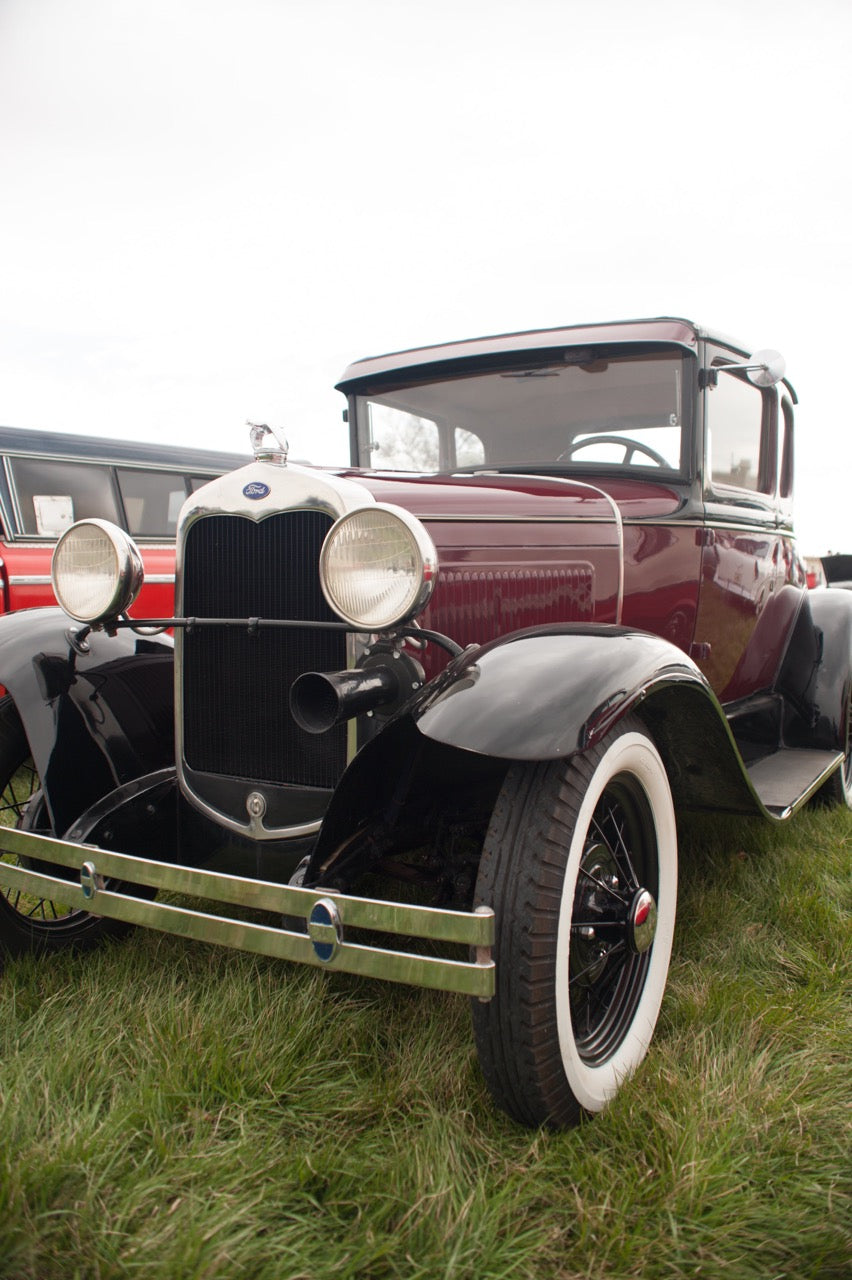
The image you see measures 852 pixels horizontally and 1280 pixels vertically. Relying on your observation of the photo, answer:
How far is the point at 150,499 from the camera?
6.24m

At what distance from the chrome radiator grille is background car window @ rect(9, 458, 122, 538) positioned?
3.54m

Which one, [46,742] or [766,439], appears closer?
[46,742]

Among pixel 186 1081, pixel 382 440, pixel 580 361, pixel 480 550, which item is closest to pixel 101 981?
pixel 186 1081

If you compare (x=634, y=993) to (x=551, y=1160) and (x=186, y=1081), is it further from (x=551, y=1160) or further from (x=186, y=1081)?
(x=186, y=1081)

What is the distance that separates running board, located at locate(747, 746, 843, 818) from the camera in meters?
2.57

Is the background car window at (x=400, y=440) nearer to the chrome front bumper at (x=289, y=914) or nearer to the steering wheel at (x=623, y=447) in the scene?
the steering wheel at (x=623, y=447)

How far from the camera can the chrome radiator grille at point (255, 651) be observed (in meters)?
2.01

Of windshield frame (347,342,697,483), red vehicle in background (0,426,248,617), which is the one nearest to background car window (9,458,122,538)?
red vehicle in background (0,426,248,617)

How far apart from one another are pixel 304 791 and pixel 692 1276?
1.15 metres

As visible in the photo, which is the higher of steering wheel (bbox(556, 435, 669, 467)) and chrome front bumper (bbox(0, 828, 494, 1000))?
steering wheel (bbox(556, 435, 669, 467))

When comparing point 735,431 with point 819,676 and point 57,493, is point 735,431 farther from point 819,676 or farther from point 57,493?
point 57,493

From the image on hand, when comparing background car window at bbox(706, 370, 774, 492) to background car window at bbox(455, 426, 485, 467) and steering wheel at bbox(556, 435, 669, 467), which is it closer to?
steering wheel at bbox(556, 435, 669, 467)

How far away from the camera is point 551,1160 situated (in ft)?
5.13

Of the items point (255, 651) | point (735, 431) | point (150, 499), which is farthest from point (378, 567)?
point (150, 499)
